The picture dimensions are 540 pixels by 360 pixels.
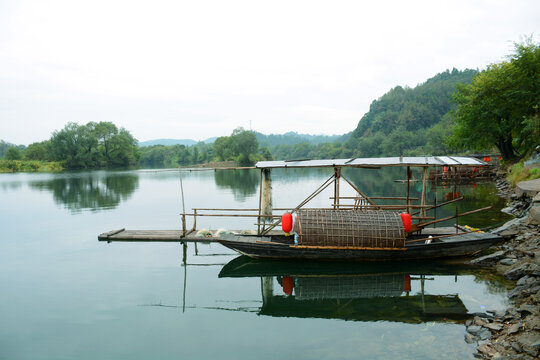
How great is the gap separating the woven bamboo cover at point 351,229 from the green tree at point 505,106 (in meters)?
19.1

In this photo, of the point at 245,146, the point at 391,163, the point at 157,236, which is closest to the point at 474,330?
the point at 391,163

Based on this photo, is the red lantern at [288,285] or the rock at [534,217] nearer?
the red lantern at [288,285]

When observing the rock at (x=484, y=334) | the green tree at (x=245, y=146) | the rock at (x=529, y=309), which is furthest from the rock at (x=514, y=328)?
the green tree at (x=245, y=146)

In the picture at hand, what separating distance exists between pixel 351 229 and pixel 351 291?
184cm

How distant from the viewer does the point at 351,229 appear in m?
10.1

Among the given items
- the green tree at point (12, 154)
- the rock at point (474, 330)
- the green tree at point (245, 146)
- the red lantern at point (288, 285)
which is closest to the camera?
the rock at point (474, 330)

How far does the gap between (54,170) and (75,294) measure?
230ft

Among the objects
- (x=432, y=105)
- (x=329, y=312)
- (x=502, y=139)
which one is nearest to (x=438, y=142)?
(x=502, y=139)

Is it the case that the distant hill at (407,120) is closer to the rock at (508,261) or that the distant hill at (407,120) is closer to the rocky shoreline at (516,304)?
the rocky shoreline at (516,304)

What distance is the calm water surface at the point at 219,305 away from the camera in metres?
Answer: 6.83

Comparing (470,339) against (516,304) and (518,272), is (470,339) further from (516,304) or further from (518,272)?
(518,272)

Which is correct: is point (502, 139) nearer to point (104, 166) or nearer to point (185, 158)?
point (104, 166)

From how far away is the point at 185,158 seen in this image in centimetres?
11188

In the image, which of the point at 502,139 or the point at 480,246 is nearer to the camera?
the point at 480,246
